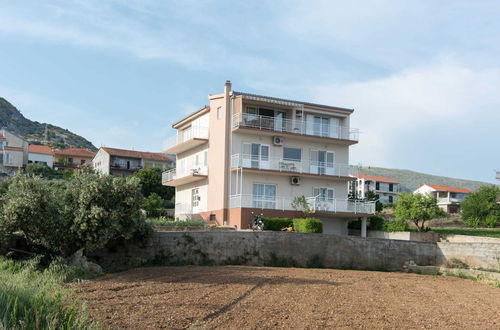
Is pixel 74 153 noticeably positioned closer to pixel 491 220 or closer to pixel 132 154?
pixel 132 154

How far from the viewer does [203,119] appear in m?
45.4

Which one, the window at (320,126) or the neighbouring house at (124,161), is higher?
the neighbouring house at (124,161)

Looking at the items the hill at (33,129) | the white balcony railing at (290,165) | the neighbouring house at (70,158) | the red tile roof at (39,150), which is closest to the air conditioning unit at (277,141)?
the white balcony railing at (290,165)

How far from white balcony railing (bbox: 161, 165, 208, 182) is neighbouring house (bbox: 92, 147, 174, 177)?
163 ft

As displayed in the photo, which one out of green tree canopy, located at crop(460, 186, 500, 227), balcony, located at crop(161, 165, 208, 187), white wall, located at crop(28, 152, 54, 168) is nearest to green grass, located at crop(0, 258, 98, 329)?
balcony, located at crop(161, 165, 208, 187)

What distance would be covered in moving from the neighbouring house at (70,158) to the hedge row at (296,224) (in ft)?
265

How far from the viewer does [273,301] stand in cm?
1627

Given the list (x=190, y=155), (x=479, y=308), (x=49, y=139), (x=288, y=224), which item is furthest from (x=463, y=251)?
(x=49, y=139)

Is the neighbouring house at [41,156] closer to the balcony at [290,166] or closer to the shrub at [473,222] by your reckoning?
the balcony at [290,166]

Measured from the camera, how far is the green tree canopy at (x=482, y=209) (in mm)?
60369

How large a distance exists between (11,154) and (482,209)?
265ft

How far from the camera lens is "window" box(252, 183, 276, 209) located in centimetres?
3950

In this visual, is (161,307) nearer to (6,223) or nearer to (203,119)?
(6,223)

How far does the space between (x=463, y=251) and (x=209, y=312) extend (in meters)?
24.4
